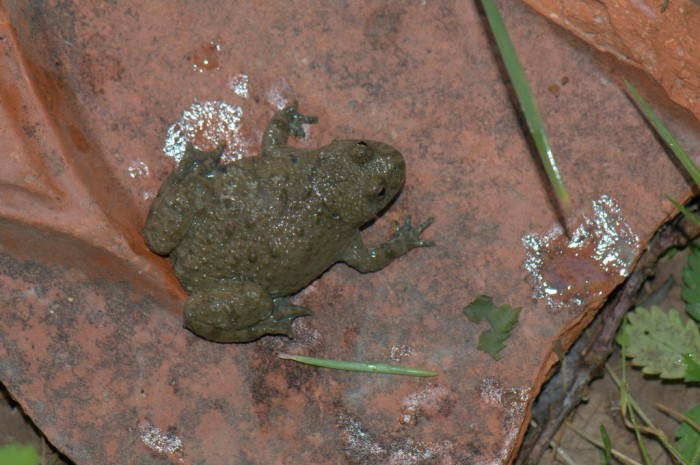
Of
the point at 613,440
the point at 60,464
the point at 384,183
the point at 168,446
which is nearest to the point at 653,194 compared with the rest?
the point at 384,183

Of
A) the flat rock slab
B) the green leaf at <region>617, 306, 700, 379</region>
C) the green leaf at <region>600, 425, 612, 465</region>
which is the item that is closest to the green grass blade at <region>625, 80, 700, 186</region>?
the flat rock slab

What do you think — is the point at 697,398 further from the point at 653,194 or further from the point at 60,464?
the point at 60,464

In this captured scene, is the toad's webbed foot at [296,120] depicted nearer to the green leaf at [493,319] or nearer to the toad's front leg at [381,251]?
the toad's front leg at [381,251]

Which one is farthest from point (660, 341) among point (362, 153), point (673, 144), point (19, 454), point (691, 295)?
point (19, 454)

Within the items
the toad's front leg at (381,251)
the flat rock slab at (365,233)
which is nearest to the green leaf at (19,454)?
the flat rock slab at (365,233)

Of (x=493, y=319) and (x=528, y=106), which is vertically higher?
(x=528, y=106)

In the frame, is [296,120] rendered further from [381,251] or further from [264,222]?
[381,251]
